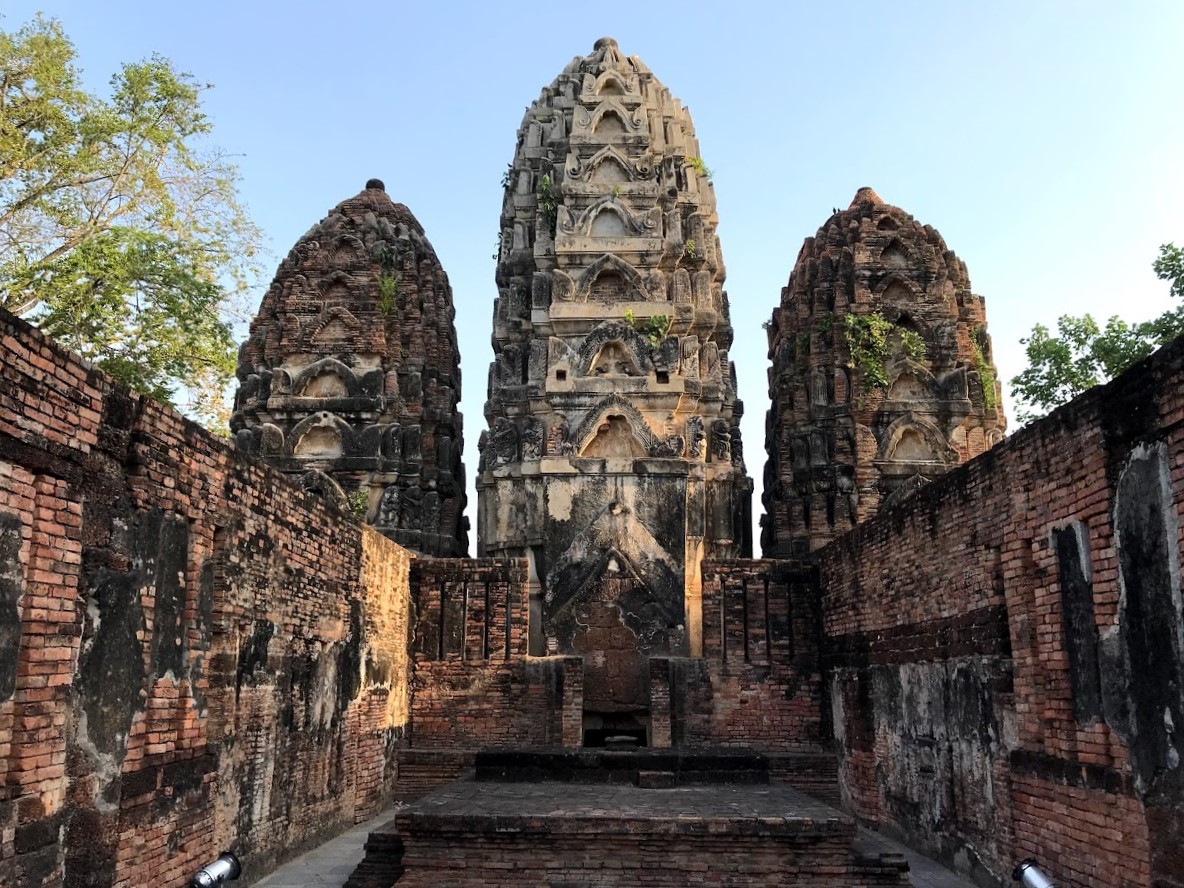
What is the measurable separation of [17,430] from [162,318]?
451 inches

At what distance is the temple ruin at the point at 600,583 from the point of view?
6.32m

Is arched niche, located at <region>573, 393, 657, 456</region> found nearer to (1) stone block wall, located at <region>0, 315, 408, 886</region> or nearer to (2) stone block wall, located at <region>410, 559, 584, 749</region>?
(2) stone block wall, located at <region>410, 559, 584, 749</region>

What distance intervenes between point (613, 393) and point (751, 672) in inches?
289

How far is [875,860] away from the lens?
8477 millimetres

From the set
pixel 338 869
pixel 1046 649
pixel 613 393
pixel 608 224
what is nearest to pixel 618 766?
pixel 338 869

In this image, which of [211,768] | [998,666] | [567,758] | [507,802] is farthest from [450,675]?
[998,666]

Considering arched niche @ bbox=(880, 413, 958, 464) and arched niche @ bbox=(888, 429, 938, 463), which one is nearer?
arched niche @ bbox=(880, 413, 958, 464)

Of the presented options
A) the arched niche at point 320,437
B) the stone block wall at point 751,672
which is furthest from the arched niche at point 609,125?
the stone block wall at point 751,672

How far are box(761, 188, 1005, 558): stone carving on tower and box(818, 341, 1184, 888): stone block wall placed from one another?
10.5 meters

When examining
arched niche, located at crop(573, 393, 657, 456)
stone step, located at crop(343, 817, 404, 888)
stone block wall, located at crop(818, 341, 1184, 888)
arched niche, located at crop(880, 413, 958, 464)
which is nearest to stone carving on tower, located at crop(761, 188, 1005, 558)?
arched niche, located at crop(880, 413, 958, 464)

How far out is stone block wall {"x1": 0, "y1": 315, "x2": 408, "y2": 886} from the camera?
17.9 feet

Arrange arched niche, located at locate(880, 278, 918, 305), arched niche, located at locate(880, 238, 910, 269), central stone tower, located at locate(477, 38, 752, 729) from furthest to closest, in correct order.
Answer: arched niche, located at locate(880, 238, 910, 269) < arched niche, located at locate(880, 278, 918, 305) < central stone tower, located at locate(477, 38, 752, 729)

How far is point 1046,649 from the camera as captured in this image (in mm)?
7922

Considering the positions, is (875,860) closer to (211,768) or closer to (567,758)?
(567,758)
